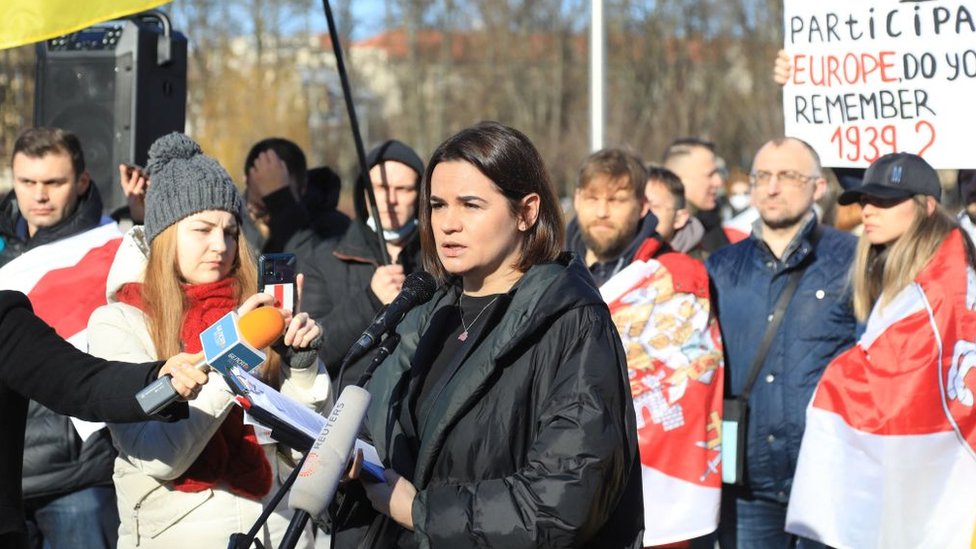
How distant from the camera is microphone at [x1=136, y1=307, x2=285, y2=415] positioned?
10.8 ft

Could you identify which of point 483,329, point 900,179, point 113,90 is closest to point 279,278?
point 483,329

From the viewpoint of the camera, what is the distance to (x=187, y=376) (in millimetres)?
3541

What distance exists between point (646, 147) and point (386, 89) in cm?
1362

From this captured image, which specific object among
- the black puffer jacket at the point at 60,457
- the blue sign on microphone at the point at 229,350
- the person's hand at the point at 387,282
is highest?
the person's hand at the point at 387,282

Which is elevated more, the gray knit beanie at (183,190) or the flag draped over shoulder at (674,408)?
the gray knit beanie at (183,190)

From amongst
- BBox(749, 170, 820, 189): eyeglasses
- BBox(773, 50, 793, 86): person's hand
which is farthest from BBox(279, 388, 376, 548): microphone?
BBox(773, 50, 793, 86): person's hand

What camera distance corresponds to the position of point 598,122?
10500 mm

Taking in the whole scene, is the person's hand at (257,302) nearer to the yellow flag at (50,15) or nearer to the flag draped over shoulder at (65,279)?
the yellow flag at (50,15)

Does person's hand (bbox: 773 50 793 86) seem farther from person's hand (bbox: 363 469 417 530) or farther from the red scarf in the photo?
person's hand (bbox: 363 469 417 530)

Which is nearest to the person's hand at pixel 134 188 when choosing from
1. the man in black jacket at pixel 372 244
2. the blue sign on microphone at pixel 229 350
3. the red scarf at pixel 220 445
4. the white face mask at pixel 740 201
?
the man in black jacket at pixel 372 244

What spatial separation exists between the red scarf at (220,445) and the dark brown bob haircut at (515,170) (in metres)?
1.13

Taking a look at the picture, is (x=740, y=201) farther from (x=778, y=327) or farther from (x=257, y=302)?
(x=257, y=302)

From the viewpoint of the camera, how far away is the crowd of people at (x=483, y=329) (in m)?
3.28

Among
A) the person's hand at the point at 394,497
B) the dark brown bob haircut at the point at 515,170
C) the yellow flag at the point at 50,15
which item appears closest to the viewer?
the person's hand at the point at 394,497
